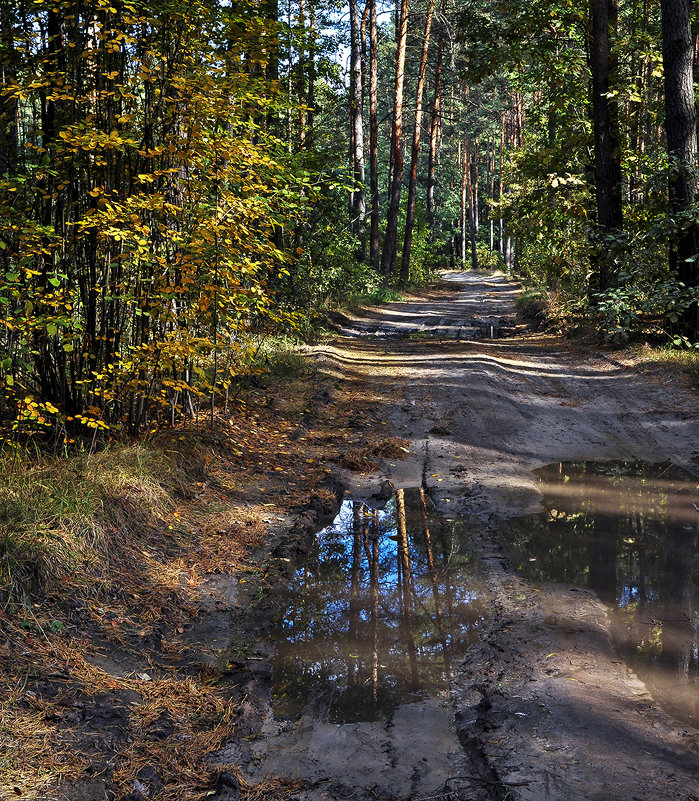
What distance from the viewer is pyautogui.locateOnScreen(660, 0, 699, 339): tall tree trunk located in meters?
11.3

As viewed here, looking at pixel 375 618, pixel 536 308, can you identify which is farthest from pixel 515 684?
pixel 536 308

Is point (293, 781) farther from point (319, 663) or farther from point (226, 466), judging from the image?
point (226, 466)

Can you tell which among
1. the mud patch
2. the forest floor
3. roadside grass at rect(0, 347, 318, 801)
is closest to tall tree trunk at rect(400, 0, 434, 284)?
the forest floor

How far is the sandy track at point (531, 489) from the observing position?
268cm

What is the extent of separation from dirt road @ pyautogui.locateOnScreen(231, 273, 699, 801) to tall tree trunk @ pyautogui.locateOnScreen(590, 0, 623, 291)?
6322mm

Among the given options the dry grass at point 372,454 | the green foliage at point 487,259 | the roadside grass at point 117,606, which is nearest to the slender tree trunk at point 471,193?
the green foliage at point 487,259

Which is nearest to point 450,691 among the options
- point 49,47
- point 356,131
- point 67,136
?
point 67,136

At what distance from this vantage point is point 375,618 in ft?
13.1

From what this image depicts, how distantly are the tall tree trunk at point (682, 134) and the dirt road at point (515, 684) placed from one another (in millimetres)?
3243

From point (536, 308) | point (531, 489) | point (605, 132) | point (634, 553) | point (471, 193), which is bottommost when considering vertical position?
point (634, 553)

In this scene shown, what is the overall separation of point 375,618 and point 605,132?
44.2ft

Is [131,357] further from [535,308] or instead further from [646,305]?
[535,308]

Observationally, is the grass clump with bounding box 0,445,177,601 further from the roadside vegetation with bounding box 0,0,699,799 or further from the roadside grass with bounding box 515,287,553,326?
the roadside grass with bounding box 515,287,553,326

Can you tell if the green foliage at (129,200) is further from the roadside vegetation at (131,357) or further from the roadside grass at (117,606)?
the roadside grass at (117,606)
